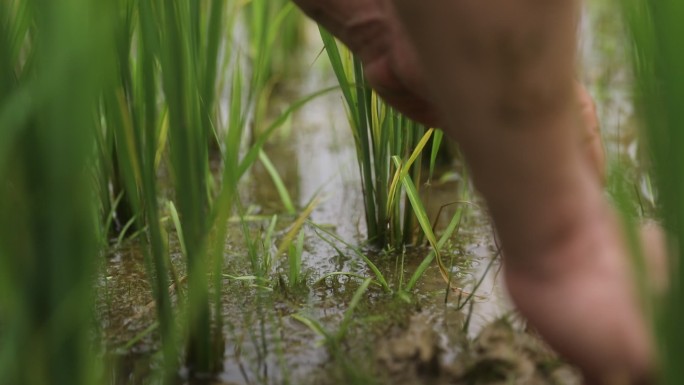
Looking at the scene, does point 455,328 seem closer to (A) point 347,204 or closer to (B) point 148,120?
(B) point 148,120

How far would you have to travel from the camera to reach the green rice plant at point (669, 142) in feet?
1.65

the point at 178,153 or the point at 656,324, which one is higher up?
the point at 178,153

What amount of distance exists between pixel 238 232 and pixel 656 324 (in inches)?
34.3

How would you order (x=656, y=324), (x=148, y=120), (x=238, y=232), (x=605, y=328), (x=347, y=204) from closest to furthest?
(x=656, y=324) < (x=605, y=328) < (x=148, y=120) < (x=238, y=232) < (x=347, y=204)

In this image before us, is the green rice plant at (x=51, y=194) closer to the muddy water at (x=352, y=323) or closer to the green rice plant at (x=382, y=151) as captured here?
the muddy water at (x=352, y=323)

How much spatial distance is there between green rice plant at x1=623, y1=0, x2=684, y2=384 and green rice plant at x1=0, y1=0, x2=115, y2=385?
37 centimetres

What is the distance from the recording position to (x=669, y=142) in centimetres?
51

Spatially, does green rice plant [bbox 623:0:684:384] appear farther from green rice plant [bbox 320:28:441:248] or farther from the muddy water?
green rice plant [bbox 320:28:441:248]

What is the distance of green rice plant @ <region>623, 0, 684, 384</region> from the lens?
0.50 meters

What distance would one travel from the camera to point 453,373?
0.79 m

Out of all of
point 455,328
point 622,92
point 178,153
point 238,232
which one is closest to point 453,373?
point 455,328

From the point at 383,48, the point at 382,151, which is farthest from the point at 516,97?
the point at 382,151

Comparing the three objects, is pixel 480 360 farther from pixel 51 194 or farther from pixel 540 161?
pixel 51 194

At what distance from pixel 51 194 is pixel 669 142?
0.43m
